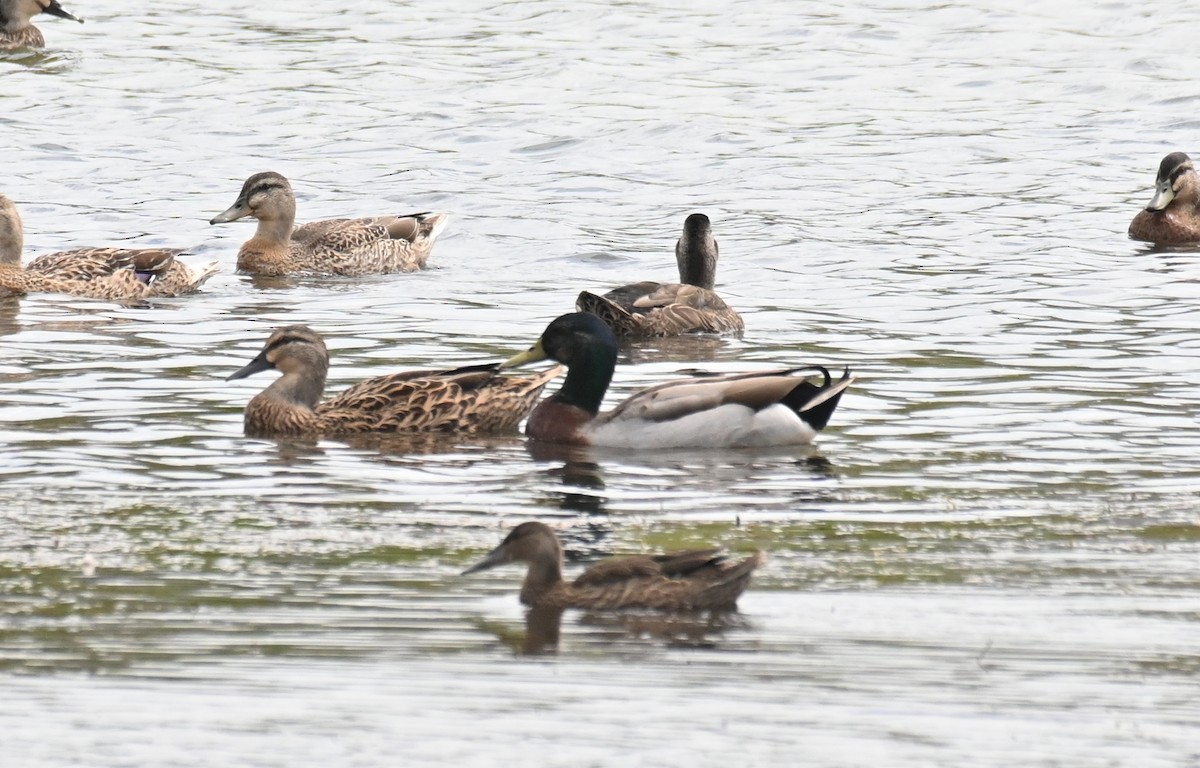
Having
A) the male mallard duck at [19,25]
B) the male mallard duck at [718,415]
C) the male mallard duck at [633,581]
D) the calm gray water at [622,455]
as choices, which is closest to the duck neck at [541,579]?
the male mallard duck at [633,581]

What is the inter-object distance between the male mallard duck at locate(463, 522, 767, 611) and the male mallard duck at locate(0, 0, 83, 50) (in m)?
26.4

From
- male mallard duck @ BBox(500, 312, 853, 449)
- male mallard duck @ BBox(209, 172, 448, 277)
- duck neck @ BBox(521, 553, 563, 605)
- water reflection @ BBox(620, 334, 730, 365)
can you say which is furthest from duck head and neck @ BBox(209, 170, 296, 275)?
duck neck @ BBox(521, 553, 563, 605)

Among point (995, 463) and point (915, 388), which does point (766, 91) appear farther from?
point (995, 463)

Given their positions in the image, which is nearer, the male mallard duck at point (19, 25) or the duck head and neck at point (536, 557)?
the duck head and neck at point (536, 557)

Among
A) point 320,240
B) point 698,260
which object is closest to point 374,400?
point 698,260

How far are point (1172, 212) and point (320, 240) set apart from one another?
7.91 meters

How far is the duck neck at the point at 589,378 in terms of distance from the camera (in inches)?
520

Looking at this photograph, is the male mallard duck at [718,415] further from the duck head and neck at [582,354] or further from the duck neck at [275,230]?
the duck neck at [275,230]

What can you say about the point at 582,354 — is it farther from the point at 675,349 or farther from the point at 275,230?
the point at 275,230

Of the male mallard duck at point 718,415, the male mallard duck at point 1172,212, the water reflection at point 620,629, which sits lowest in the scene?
the male mallard duck at point 1172,212

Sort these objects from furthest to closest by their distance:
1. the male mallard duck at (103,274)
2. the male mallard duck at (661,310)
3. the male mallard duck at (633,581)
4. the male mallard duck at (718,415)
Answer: the male mallard duck at (103,274), the male mallard duck at (661,310), the male mallard duck at (718,415), the male mallard duck at (633,581)

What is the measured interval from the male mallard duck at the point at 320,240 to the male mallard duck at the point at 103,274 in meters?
1.94

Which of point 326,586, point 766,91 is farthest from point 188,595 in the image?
point 766,91

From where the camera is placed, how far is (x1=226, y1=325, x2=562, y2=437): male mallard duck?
13070 mm
